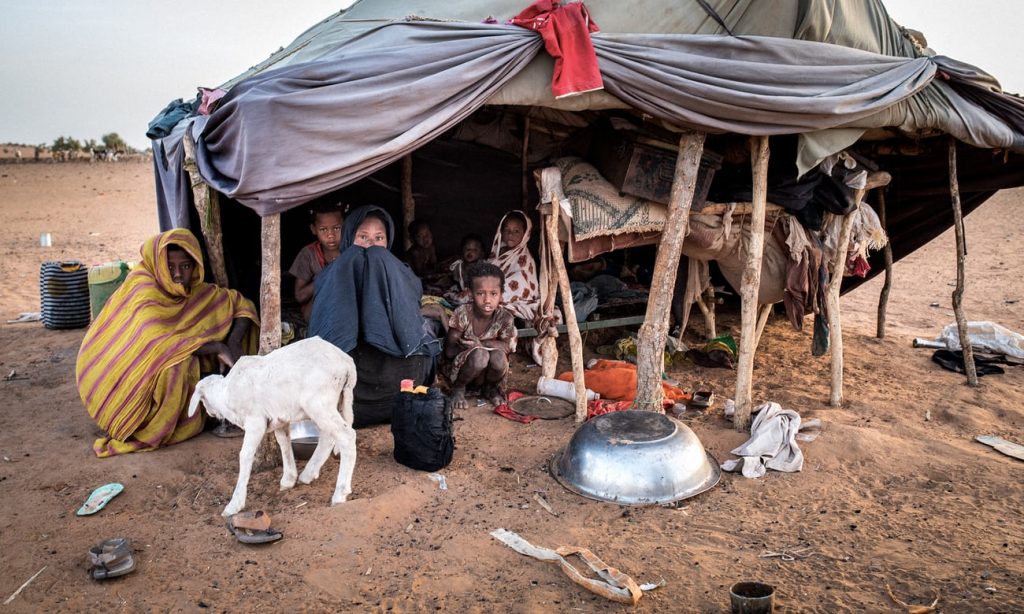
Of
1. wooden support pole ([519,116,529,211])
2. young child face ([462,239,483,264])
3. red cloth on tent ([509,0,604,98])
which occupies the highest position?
red cloth on tent ([509,0,604,98])

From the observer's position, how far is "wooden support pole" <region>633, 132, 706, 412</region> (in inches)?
173

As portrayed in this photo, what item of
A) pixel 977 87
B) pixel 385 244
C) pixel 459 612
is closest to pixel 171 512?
pixel 459 612

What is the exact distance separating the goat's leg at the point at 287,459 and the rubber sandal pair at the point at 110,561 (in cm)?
78

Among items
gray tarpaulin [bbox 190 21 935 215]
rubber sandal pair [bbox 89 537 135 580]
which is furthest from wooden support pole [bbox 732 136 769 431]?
rubber sandal pair [bbox 89 537 135 580]

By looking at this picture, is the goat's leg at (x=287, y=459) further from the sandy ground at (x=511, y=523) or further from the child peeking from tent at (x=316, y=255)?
the child peeking from tent at (x=316, y=255)

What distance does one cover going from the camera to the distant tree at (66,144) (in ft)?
93.0

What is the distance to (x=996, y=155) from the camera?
5695 millimetres

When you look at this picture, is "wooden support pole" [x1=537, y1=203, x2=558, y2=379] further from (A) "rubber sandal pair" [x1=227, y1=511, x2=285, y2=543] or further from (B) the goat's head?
(A) "rubber sandal pair" [x1=227, y1=511, x2=285, y2=543]

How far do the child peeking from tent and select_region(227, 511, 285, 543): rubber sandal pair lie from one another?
2.06 metres

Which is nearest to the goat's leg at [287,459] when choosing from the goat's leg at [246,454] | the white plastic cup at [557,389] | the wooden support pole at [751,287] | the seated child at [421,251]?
the goat's leg at [246,454]

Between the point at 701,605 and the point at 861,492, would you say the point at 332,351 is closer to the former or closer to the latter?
the point at 701,605

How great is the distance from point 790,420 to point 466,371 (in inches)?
83.6

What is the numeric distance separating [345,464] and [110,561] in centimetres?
103

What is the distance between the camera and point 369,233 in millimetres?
4355
